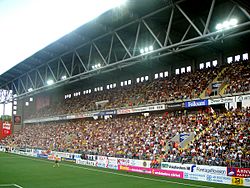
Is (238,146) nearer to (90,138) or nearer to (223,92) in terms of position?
(223,92)

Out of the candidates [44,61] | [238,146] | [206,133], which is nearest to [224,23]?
[206,133]

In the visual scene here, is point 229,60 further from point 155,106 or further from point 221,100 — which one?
point 155,106

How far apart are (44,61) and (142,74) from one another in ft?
57.3

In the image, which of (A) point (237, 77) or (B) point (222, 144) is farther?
(A) point (237, 77)

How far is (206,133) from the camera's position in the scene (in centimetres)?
2681

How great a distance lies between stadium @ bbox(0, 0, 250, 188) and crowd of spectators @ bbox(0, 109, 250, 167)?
13 cm

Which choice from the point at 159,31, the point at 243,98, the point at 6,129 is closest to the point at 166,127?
the point at 243,98

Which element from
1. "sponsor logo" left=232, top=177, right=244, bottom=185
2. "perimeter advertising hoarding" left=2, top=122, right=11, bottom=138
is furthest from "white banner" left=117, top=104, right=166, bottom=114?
"perimeter advertising hoarding" left=2, top=122, right=11, bottom=138

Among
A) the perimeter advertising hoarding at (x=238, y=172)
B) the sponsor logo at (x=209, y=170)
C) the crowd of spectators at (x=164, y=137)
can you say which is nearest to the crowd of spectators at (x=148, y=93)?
the crowd of spectators at (x=164, y=137)

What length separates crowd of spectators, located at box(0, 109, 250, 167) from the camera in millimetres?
23641

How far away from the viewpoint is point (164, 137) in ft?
101

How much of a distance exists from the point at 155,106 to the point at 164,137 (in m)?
5.92

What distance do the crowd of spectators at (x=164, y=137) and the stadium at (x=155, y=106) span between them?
0.13m

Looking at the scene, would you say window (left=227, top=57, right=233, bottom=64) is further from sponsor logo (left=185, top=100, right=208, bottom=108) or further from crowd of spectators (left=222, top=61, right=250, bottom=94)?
sponsor logo (left=185, top=100, right=208, bottom=108)
